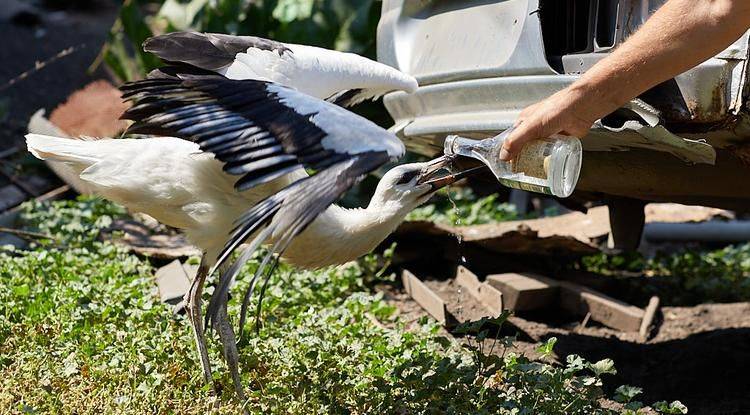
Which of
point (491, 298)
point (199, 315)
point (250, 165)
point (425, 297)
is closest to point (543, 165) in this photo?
point (250, 165)

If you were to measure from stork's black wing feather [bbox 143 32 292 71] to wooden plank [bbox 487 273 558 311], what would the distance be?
1.74 metres

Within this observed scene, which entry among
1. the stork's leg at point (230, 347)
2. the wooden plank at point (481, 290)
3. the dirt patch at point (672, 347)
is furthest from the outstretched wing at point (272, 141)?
the wooden plank at point (481, 290)

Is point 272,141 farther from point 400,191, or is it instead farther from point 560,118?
point 560,118

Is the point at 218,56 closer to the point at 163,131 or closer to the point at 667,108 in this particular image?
the point at 163,131

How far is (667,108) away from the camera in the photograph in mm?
3102

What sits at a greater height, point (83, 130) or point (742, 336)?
point (742, 336)

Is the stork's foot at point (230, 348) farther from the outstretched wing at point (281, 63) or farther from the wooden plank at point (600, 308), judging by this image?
the wooden plank at point (600, 308)

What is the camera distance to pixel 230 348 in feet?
12.0

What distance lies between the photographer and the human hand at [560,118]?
2777 mm

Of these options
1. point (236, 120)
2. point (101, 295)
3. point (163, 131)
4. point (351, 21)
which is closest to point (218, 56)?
point (163, 131)

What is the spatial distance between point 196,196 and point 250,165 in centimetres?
74

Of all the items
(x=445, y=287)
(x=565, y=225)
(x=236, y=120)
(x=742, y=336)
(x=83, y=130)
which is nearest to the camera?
(x=236, y=120)

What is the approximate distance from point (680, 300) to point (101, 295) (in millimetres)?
3160

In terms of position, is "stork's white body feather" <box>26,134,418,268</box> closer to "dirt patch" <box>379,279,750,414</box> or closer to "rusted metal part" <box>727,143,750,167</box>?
"dirt patch" <box>379,279,750,414</box>
